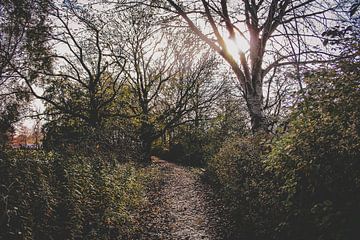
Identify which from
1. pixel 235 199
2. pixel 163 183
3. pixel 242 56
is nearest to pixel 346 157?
pixel 235 199

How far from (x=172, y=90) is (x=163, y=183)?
38.5 feet

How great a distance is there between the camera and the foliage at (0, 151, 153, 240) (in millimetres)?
2996

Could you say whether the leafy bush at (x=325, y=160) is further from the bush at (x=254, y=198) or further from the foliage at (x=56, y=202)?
the foliage at (x=56, y=202)

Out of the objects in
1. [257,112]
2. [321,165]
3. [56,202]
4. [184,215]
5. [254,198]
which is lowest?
[184,215]

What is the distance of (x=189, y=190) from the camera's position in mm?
11281

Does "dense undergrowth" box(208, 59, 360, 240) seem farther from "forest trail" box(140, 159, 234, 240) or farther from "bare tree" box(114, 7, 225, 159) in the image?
"bare tree" box(114, 7, 225, 159)

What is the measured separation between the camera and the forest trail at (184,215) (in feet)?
19.9

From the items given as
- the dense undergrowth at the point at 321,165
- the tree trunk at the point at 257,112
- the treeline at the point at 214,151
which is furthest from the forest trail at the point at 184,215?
the tree trunk at the point at 257,112

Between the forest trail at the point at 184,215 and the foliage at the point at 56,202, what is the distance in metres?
0.91

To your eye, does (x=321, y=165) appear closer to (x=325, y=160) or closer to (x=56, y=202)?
(x=325, y=160)

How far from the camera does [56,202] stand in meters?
3.63

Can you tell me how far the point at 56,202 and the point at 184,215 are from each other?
15.6 feet

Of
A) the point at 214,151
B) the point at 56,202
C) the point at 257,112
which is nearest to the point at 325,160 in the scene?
the point at 56,202

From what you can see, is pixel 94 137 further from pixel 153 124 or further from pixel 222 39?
pixel 153 124
